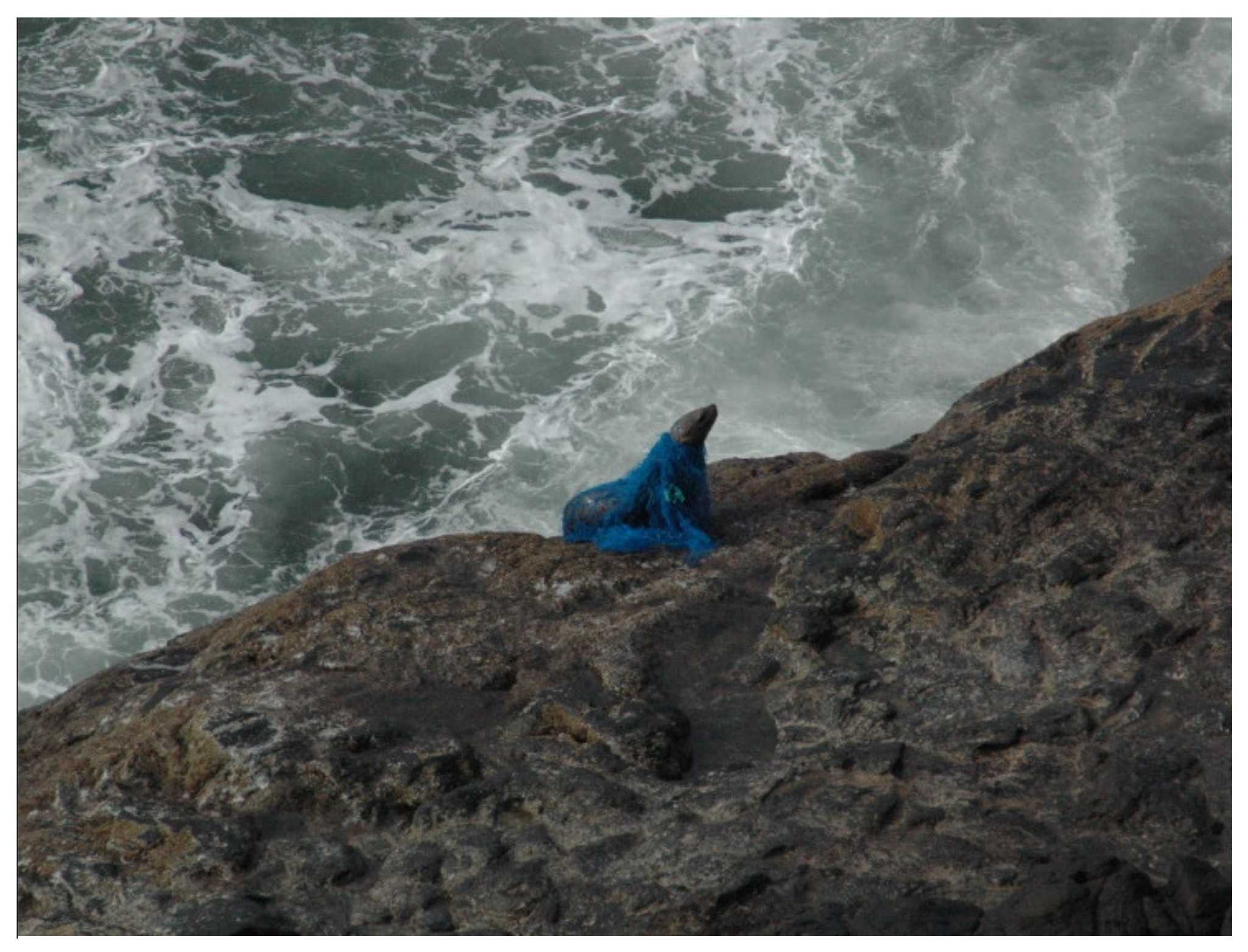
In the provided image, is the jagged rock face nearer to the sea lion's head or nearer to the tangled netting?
the tangled netting

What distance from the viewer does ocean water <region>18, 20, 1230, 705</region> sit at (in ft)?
54.6

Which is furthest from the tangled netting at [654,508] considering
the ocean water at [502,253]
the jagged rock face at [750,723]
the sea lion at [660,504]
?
the ocean water at [502,253]

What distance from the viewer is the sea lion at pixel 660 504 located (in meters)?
8.70

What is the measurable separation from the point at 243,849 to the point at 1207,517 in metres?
4.69

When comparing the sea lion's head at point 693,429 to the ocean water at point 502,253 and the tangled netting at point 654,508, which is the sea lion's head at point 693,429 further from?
the ocean water at point 502,253

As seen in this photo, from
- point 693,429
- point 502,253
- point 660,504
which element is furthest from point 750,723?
point 502,253

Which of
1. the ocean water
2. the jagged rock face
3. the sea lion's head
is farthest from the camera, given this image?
the ocean water

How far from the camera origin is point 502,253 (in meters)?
19.7

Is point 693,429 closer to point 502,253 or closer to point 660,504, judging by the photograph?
point 660,504

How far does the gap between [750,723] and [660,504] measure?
1.93 meters

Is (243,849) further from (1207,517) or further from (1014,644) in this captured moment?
(1207,517)

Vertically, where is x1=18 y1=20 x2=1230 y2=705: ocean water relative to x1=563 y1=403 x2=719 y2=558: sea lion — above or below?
above

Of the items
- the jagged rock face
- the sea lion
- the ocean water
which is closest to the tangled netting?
the sea lion

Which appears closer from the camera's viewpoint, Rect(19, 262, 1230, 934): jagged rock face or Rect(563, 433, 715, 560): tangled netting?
Rect(19, 262, 1230, 934): jagged rock face
